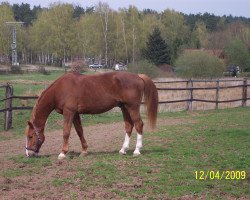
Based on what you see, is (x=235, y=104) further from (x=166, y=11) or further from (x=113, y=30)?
(x=166, y=11)

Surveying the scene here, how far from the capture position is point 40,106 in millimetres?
7184

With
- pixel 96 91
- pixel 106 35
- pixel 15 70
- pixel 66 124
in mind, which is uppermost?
pixel 106 35

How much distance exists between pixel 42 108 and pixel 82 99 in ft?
2.36

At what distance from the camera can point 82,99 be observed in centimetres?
708

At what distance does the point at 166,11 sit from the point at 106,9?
1740 cm

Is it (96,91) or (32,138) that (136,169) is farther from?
(32,138)

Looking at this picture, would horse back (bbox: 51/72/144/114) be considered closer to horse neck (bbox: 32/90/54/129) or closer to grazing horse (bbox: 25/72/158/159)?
grazing horse (bbox: 25/72/158/159)

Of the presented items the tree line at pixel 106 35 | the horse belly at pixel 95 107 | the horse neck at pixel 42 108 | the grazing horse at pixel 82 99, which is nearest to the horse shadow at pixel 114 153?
the grazing horse at pixel 82 99

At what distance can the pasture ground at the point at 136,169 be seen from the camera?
4.88m

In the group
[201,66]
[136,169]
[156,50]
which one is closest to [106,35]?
[156,50]

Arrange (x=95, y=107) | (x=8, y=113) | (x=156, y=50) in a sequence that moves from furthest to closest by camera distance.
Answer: (x=156, y=50), (x=8, y=113), (x=95, y=107)

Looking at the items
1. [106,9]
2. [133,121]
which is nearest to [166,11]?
[106,9]

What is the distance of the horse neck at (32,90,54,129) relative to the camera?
281 inches

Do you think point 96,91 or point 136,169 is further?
point 96,91
